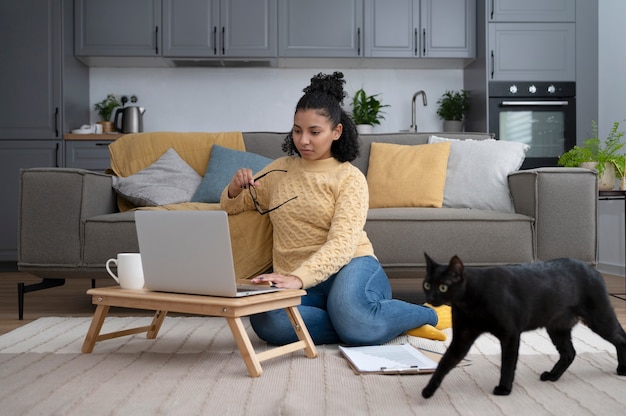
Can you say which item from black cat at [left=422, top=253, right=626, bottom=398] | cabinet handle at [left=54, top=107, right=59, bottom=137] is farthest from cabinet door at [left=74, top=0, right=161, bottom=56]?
black cat at [left=422, top=253, right=626, bottom=398]

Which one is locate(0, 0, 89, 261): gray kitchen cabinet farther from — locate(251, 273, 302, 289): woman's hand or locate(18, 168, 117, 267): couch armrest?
locate(251, 273, 302, 289): woman's hand

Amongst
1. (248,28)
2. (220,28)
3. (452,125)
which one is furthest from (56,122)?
(452,125)

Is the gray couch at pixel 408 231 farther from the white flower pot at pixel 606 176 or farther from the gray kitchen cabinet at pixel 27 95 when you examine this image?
the gray kitchen cabinet at pixel 27 95

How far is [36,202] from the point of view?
2.80 metres

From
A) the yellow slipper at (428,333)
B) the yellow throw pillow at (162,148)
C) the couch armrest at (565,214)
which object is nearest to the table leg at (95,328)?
the yellow slipper at (428,333)

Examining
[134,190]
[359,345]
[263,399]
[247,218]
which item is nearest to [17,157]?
[134,190]

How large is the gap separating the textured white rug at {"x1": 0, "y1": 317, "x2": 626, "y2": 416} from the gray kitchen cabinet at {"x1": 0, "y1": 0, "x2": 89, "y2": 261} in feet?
9.28

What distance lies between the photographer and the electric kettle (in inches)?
198

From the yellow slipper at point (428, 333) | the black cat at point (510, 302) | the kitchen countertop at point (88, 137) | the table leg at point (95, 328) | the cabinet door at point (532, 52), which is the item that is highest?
the cabinet door at point (532, 52)

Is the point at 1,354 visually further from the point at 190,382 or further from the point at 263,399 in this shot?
the point at 263,399

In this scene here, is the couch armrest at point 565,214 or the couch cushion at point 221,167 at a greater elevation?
the couch cushion at point 221,167

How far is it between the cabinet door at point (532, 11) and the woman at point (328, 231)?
317cm

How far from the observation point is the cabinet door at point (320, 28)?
199 inches

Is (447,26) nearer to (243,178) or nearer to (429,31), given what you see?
(429,31)
